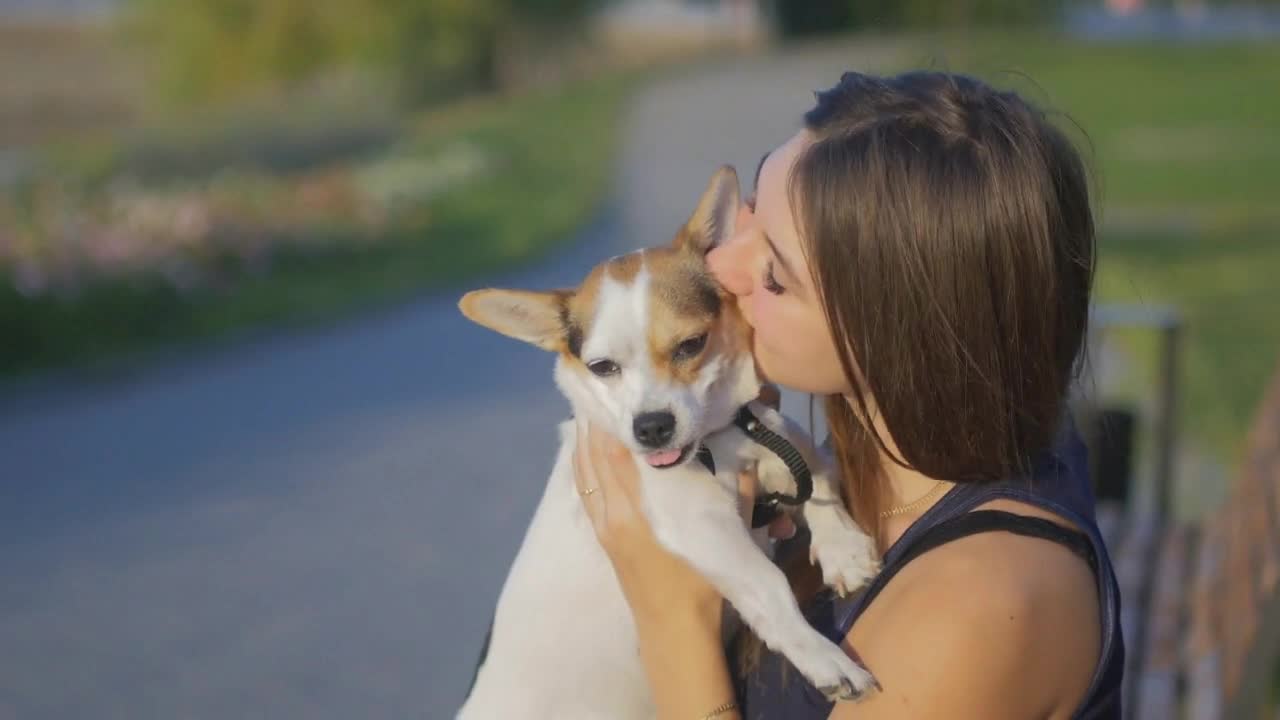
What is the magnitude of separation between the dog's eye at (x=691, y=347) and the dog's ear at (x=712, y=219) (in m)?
0.17

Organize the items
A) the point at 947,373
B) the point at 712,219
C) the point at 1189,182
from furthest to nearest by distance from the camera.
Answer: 1. the point at 1189,182
2. the point at 712,219
3. the point at 947,373

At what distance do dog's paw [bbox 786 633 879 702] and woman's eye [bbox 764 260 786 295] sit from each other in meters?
0.46

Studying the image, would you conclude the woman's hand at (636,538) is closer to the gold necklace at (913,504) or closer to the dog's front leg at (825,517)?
the dog's front leg at (825,517)

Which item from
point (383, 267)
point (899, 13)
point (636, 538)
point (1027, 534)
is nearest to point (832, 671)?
point (1027, 534)

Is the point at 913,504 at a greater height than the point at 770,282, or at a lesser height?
lesser

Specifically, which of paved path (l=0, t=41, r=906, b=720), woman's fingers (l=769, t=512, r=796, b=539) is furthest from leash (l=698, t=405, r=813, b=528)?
paved path (l=0, t=41, r=906, b=720)

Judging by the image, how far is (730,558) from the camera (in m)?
2.04

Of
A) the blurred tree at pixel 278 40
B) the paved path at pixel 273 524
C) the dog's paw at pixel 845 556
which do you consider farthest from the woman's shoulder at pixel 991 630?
the blurred tree at pixel 278 40

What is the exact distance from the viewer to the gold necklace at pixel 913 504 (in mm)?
1946

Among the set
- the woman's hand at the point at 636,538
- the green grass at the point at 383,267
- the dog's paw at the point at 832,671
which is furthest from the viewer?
the green grass at the point at 383,267

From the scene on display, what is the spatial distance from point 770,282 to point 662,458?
1.39 feet

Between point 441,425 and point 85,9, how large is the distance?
1584 centimetres

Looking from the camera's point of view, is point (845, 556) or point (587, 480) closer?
point (845, 556)

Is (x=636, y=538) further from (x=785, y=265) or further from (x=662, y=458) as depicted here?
(x=785, y=265)
